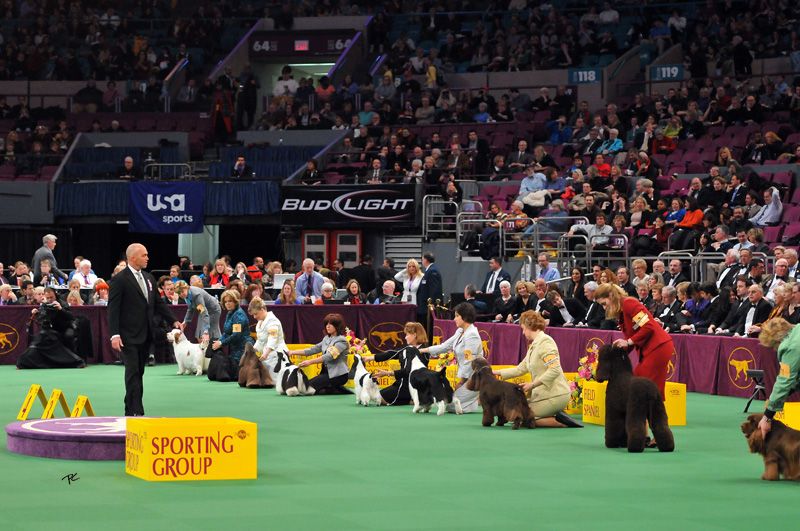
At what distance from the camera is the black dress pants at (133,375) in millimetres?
13109

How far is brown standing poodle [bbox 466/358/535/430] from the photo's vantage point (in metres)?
14.2

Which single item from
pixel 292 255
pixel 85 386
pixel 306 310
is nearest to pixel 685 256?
pixel 306 310

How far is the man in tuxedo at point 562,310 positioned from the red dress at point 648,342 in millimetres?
8926

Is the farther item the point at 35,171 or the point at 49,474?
the point at 35,171

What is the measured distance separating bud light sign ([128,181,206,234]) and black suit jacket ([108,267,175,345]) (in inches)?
816

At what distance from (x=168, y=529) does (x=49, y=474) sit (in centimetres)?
→ 258

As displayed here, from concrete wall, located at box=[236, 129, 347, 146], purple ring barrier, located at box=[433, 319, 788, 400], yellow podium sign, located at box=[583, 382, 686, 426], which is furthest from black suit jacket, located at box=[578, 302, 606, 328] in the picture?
concrete wall, located at box=[236, 129, 347, 146]

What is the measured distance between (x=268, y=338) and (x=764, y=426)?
421 inches

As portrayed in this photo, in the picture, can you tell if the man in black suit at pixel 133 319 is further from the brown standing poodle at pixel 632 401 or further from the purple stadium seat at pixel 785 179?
the purple stadium seat at pixel 785 179

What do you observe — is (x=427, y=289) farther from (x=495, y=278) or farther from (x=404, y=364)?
(x=404, y=364)

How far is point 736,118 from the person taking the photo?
2952cm

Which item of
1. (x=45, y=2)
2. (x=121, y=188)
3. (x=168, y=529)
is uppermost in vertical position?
(x=45, y=2)

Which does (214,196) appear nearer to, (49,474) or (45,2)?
(45,2)

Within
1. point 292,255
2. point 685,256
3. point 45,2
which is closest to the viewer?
point 685,256
